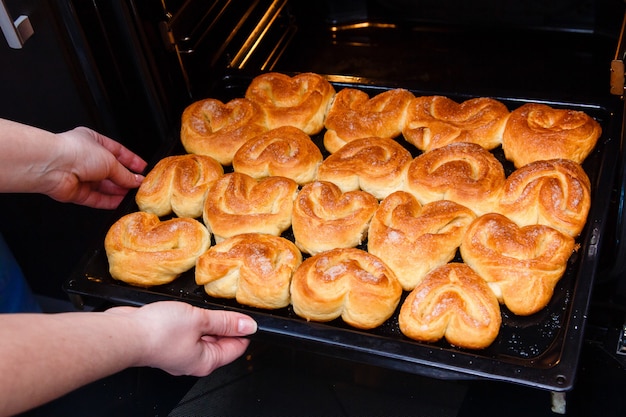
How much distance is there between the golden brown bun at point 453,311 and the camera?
65.4 inches

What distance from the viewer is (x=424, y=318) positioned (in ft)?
5.57

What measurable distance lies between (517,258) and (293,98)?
1.07 m

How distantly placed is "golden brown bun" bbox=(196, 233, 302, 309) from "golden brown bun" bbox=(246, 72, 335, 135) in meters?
0.59

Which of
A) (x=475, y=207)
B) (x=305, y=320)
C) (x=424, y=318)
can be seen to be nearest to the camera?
(x=424, y=318)

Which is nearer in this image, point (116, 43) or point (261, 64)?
point (116, 43)

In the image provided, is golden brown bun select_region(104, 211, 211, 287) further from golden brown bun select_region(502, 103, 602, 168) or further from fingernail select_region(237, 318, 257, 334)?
golden brown bun select_region(502, 103, 602, 168)

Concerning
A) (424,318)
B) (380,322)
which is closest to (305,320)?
(380,322)

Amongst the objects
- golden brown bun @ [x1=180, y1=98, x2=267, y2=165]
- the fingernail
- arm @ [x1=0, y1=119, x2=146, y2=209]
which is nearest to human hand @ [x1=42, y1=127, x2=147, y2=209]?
arm @ [x1=0, y1=119, x2=146, y2=209]

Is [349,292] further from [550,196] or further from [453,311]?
[550,196]

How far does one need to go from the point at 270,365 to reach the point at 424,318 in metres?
0.72

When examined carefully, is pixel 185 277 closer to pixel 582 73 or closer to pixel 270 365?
pixel 270 365

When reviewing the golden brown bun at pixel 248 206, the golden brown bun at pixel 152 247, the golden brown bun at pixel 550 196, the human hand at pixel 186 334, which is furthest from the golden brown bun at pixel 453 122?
the human hand at pixel 186 334

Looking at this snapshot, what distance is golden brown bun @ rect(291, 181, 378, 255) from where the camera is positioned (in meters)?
1.94

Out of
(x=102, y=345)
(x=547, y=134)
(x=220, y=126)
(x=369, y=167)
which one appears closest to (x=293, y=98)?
(x=220, y=126)
